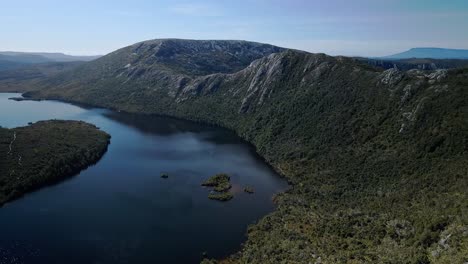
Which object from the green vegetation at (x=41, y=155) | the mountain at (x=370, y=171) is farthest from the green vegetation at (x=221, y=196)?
the green vegetation at (x=41, y=155)

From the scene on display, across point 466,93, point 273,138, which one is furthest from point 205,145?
point 466,93

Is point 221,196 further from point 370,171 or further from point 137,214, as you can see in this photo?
point 370,171

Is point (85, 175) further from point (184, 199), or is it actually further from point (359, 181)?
point (359, 181)

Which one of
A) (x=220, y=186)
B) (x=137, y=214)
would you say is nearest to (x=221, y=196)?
(x=220, y=186)

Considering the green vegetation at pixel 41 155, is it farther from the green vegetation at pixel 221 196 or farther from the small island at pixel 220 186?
the green vegetation at pixel 221 196

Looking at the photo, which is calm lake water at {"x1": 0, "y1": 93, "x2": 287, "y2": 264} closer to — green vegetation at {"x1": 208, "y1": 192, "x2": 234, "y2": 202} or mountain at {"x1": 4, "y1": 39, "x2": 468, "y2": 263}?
green vegetation at {"x1": 208, "y1": 192, "x2": 234, "y2": 202}
